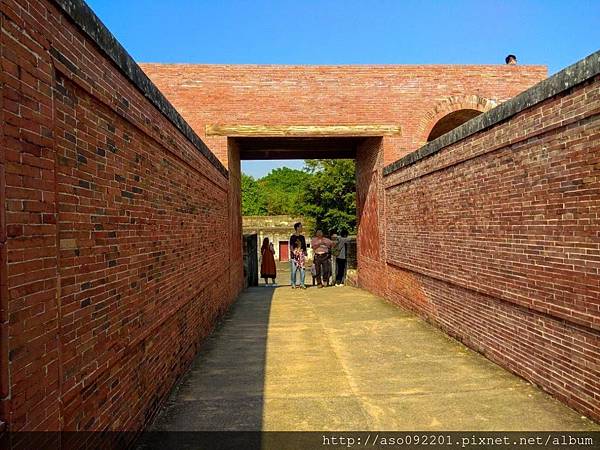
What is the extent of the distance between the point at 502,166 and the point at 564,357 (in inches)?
90.4

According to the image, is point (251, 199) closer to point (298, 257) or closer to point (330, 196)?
Answer: point (330, 196)

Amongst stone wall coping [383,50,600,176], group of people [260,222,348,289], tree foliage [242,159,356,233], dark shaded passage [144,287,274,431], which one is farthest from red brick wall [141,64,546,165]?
tree foliage [242,159,356,233]

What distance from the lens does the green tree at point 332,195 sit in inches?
1339

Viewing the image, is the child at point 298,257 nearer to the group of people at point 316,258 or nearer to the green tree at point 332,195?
the group of people at point 316,258

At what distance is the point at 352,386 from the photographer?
205 inches

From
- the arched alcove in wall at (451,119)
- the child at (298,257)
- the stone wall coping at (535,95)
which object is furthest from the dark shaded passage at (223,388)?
the arched alcove in wall at (451,119)

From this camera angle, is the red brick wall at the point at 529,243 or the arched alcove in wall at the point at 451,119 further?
the arched alcove in wall at the point at 451,119

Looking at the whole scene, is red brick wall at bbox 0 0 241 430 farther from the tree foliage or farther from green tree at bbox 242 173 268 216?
green tree at bbox 242 173 268 216

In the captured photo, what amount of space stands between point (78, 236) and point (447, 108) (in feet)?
36.4

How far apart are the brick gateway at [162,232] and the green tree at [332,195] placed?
2347 centimetres

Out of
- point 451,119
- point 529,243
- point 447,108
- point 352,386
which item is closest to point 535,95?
point 529,243

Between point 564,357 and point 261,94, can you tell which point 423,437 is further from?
point 261,94

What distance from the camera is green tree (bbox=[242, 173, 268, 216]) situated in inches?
2816

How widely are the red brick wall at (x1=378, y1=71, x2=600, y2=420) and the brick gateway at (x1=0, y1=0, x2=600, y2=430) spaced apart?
0.07 feet
